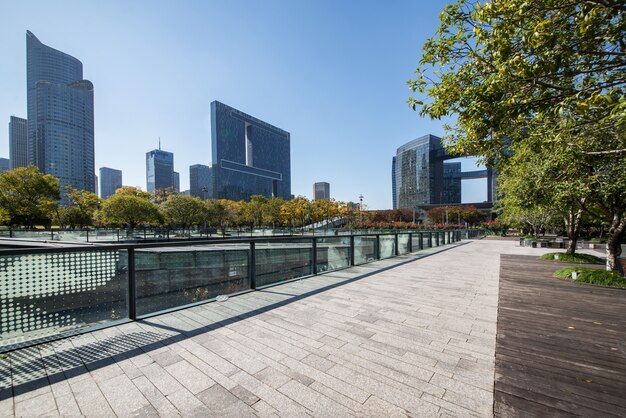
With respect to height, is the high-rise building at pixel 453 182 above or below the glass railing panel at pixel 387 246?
above

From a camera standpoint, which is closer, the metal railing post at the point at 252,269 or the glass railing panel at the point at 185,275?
the glass railing panel at the point at 185,275

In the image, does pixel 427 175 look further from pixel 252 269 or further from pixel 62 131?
pixel 62 131

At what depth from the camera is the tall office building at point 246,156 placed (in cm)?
13212

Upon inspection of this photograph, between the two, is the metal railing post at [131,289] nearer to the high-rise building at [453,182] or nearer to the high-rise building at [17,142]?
the high-rise building at [453,182]

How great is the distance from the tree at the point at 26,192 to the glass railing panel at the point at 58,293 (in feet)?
143

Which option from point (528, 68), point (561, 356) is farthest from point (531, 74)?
point (561, 356)

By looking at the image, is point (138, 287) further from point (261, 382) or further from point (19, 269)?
point (261, 382)

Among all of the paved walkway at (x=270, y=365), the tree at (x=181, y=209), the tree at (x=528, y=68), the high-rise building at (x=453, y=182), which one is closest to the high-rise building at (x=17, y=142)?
the tree at (x=181, y=209)

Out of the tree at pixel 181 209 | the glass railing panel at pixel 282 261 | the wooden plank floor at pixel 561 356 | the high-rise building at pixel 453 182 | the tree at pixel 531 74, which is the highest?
the high-rise building at pixel 453 182

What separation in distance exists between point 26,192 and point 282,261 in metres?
45.3

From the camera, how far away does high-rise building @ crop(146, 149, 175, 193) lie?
151750mm

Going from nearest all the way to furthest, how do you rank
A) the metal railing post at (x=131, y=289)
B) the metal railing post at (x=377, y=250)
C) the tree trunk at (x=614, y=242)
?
the metal railing post at (x=131, y=289), the tree trunk at (x=614, y=242), the metal railing post at (x=377, y=250)

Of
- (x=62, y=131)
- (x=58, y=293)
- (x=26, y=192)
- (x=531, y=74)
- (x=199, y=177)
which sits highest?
(x=62, y=131)

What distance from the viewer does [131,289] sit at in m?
3.98
